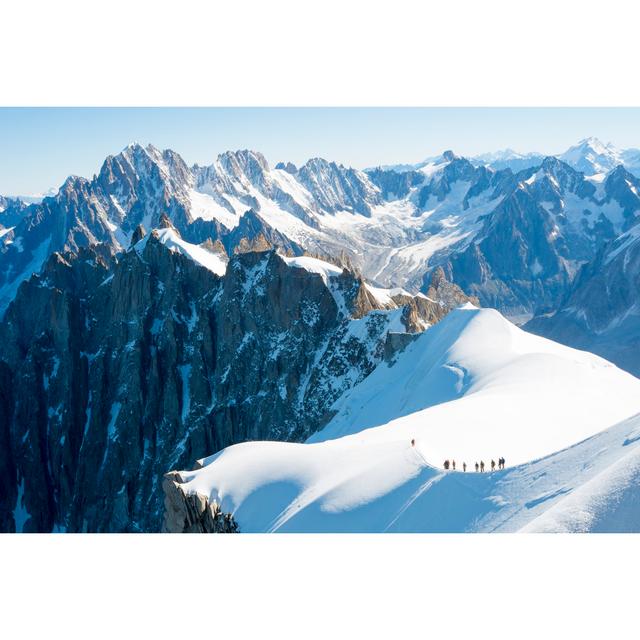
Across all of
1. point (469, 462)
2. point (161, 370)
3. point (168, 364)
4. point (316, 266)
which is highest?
point (316, 266)

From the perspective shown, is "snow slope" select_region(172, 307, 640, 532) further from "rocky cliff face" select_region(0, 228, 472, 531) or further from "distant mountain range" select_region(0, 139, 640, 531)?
"rocky cliff face" select_region(0, 228, 472, 531)

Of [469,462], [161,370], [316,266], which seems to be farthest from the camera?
[161,370]

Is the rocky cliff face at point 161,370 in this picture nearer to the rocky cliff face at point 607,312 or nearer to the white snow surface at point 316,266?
the white snow surface at point 316,266

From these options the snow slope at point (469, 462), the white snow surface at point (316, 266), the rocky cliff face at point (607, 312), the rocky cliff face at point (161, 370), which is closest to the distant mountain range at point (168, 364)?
the rocky cliff face at point (161, 370)

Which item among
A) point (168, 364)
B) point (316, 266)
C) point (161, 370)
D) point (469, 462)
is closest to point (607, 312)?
point (316, 266)

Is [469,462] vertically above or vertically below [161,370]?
below

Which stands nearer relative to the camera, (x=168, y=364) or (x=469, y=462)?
(x=469, y=462)

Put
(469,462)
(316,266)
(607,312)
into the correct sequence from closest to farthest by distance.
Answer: (469,462) < (316,266) < (607,312)

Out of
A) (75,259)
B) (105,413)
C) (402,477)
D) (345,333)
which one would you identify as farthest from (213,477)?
(75,259)

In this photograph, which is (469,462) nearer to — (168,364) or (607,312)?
(168,364)
